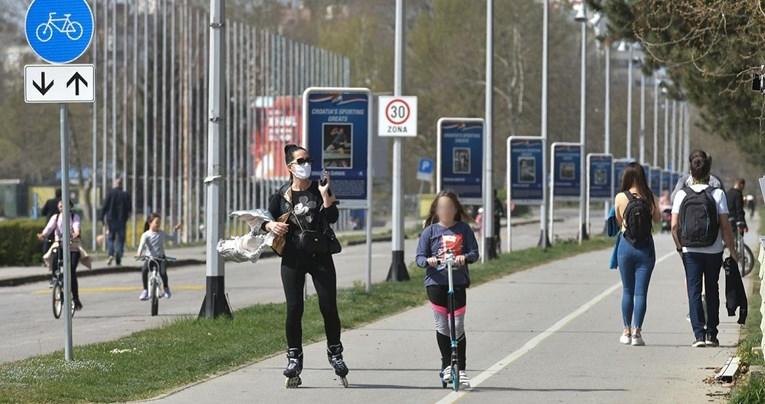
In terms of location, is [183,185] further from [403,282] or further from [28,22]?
[28,22]

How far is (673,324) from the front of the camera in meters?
17.7

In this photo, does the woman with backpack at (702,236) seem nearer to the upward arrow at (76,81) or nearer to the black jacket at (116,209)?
the upward arrow at (76,81)

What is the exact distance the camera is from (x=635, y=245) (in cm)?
1520

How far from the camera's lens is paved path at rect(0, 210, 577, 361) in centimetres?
1745

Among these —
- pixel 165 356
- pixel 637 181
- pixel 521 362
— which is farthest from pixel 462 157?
pixel 165 356

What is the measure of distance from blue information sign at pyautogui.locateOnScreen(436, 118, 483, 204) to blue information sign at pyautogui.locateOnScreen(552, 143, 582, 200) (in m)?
15.5

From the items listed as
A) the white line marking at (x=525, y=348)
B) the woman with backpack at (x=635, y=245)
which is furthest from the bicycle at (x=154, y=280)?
the woman with backpack at (x=635, y=245)

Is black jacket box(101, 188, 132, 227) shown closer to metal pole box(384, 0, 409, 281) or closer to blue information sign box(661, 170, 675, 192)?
metal pole box(384, 0, 409, 281)

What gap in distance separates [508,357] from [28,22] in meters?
5.23

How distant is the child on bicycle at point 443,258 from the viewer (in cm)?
1171

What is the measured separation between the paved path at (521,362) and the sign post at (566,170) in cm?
2354

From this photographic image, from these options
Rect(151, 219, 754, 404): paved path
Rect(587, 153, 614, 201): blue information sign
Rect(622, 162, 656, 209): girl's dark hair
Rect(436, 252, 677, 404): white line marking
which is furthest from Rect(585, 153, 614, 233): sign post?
Rect(622, 162, 656, 209): girl's dark hair

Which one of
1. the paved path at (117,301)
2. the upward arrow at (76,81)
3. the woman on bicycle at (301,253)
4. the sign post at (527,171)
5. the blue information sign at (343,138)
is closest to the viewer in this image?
the woman on bicycle at (301,253)

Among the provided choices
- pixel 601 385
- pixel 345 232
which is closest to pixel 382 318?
pixel 601 385
